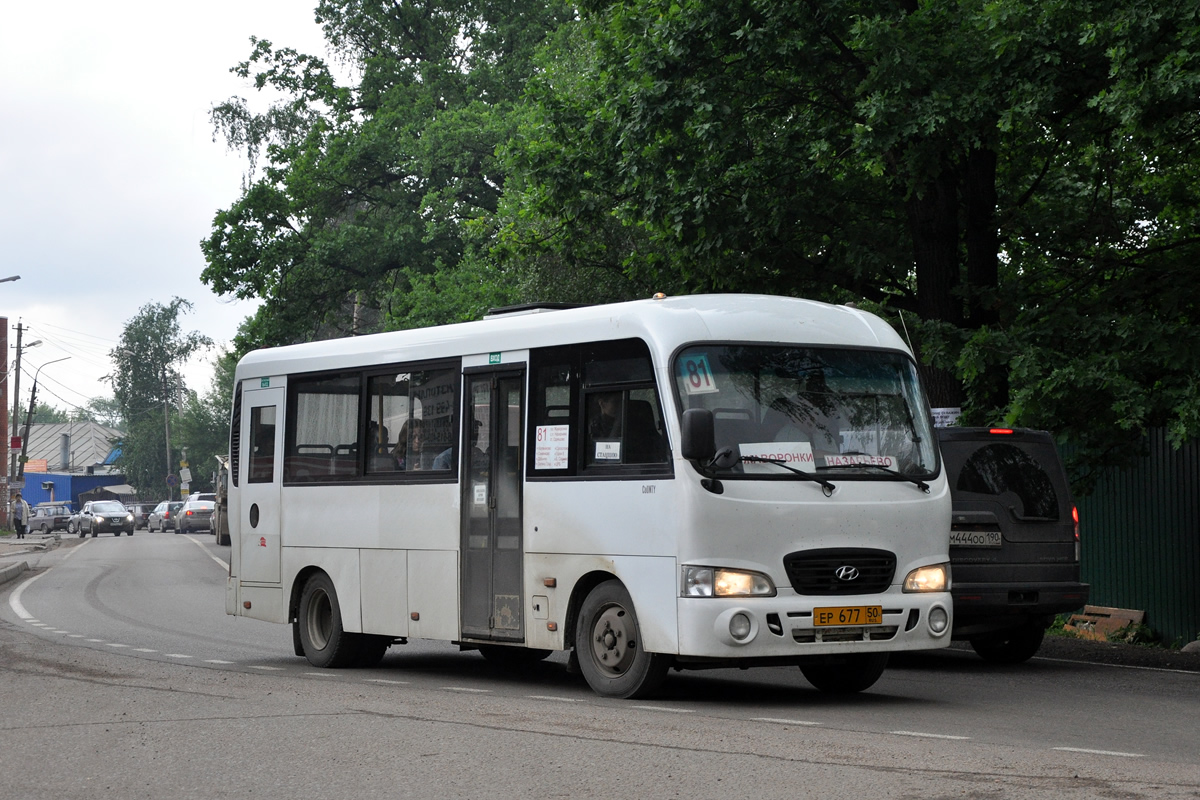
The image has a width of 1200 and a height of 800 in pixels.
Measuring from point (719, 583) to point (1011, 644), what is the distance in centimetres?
545

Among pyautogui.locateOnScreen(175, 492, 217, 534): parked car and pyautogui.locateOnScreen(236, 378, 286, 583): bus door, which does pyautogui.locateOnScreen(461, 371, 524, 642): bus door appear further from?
pyautogui.locateOnScreen(175, 492, 217, 534): parked car

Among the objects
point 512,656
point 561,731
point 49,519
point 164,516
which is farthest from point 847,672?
point 164,516

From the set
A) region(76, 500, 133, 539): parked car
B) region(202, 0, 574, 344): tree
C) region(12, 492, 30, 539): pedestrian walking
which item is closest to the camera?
region(202, 0, 574, 344): tree

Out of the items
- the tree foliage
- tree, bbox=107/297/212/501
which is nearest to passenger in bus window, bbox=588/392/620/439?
the tree foliage

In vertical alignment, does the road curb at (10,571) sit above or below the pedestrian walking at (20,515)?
below

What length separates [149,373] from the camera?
135750 mm

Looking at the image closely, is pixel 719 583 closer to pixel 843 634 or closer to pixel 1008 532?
pixel 843 634

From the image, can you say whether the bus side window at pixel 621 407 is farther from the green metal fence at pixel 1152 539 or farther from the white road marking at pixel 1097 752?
the green metal fence at pixel 1152 539

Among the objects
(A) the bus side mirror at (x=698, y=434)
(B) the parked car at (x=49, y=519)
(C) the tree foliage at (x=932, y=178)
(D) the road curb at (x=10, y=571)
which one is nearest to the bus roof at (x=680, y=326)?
(A) the bus side mirror at (x=698, y=434)

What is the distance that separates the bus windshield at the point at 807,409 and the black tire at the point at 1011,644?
4.01 meters

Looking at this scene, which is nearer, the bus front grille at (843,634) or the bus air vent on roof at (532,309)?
the bus front grille at (843,634)

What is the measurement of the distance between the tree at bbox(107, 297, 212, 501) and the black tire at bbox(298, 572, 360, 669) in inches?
4815

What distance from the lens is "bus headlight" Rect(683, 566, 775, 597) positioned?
429 inches

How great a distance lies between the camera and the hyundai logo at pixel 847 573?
440 inches
